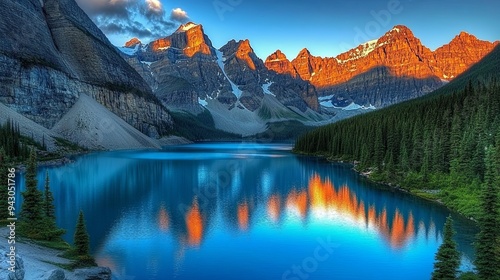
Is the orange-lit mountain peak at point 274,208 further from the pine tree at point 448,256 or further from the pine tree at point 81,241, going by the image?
the pine tree at point 448,256

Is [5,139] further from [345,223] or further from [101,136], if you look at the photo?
[345,223]

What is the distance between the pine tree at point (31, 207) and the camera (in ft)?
95.3

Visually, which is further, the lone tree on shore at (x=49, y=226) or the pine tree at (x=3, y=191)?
the pine tree at (x=3, y=191)

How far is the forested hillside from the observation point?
53.4 meters

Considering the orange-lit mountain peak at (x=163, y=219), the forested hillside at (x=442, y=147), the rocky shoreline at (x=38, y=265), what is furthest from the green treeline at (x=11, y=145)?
the forested hillside at (x=442, y=147)

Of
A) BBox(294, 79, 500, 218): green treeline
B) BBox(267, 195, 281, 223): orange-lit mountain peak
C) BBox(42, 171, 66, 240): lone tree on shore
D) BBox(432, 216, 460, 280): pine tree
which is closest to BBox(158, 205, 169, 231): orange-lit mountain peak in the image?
BBox(42, 171, 66, 240): lone tree on shore

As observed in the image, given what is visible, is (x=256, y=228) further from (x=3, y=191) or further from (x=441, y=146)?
(x=441, y=146)

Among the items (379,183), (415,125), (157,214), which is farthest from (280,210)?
(415,125)

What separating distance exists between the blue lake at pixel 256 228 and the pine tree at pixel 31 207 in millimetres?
4277

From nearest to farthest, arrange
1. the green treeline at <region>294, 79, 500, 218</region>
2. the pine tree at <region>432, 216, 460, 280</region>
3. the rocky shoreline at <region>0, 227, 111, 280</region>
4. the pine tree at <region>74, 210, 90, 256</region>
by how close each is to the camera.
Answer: the rocky shoreline at <region>0, 227, 111, 280</region> < the pine tree at <region>432, 216, 460, 280</region> < the pine tree at <region>74, 210, 90, 256</region> < the green treeline at <region>294, 79, 500, 218</region>

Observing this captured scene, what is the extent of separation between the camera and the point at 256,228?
133ft

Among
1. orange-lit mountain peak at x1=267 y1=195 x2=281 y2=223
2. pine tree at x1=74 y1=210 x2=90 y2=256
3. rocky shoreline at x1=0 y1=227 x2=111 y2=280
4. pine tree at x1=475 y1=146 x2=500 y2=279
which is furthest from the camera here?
orange-lit mountain peak at x1=267 y1=195 x2=281 y2=223

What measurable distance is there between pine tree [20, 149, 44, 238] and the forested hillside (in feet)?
131

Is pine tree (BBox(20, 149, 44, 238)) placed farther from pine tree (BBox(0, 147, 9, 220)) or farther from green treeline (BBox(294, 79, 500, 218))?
green treeline (BBox(294, 79, 500, 218))
